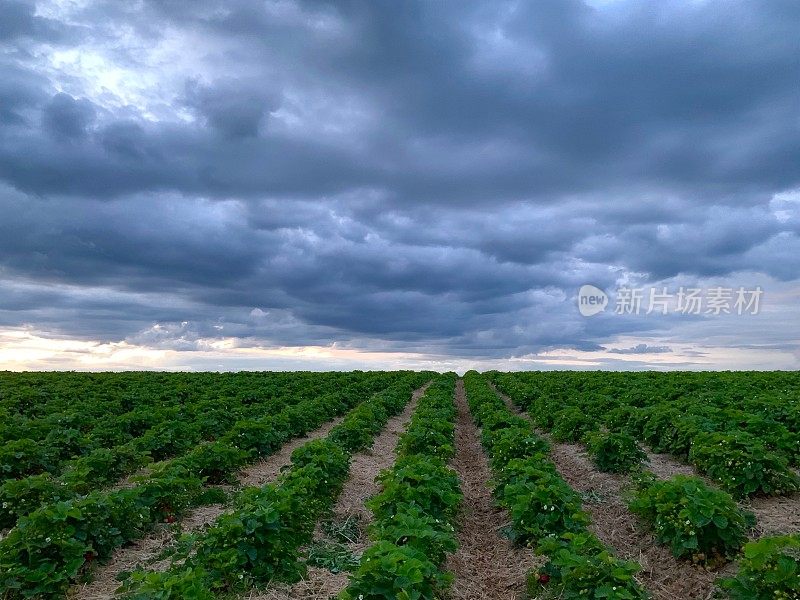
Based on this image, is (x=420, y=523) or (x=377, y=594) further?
(x=420, y=523)

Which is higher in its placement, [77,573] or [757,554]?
[757,554]

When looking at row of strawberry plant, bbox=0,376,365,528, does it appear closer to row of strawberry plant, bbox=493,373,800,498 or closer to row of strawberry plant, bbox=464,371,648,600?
row of strawberry plant, bbox=464,371,648,600

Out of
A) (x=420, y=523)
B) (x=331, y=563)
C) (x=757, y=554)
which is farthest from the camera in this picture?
(x=331, y=563)

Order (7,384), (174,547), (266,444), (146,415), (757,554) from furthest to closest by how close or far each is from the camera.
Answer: (7,384)
(146,415)
(266,444)
(174,547)
(757,554)

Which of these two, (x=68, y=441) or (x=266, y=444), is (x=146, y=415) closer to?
(x=68, y=441)

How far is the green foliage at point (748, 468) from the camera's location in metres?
10.6

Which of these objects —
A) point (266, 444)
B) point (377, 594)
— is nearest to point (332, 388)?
point (266, 444)

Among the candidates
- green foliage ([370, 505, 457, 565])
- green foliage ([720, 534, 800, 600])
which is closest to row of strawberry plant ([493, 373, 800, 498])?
green foliage ([720, 534, 800, 600])

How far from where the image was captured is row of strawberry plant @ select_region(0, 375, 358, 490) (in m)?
12.7

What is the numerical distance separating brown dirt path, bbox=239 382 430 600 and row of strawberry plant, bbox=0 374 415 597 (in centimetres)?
270

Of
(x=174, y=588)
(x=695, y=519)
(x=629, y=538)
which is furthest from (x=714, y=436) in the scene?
(x=174, y=588)

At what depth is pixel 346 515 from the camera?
37.0 feet

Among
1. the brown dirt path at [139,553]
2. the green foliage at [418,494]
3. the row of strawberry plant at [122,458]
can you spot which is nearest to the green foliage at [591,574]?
the green foliage at [418,494]

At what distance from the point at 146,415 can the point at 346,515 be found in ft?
37.5
